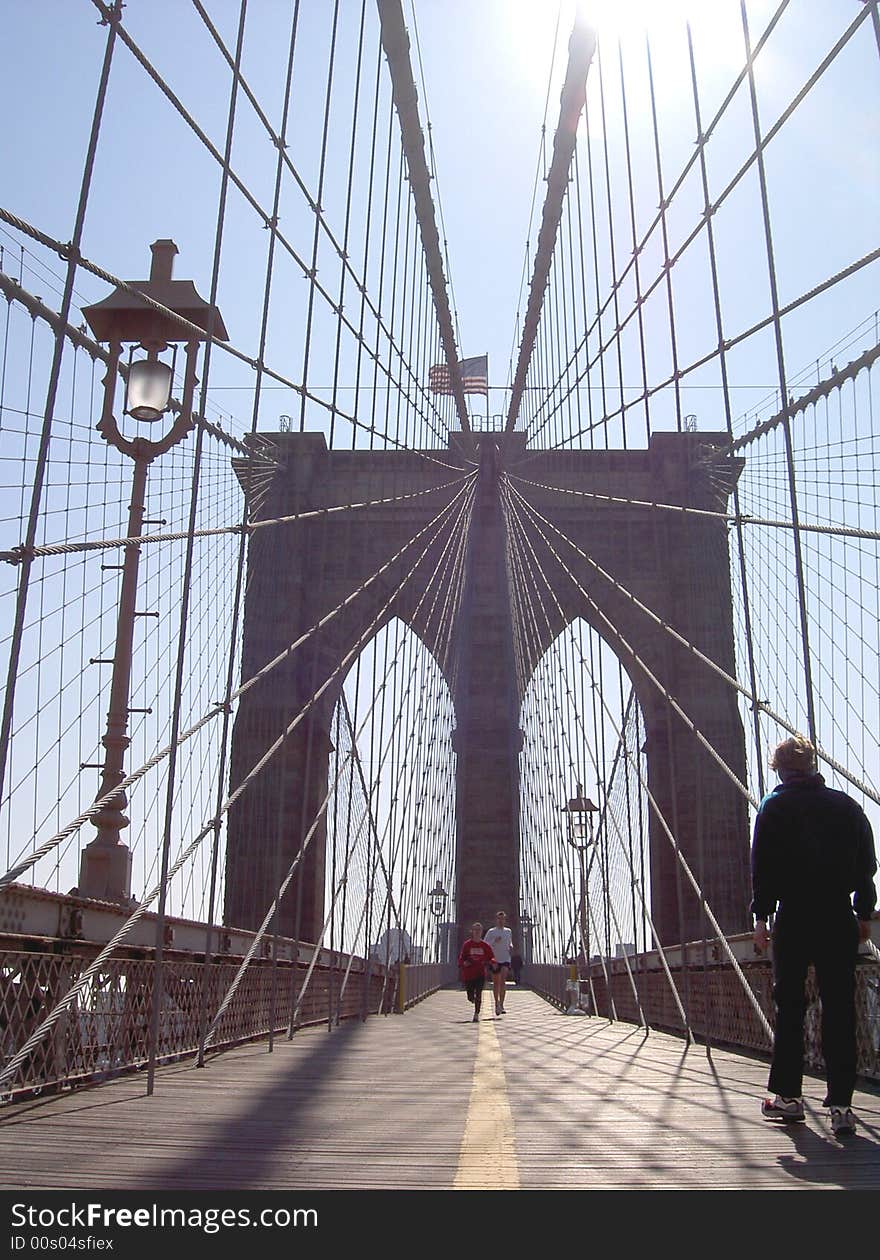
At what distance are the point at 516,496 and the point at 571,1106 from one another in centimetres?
1563

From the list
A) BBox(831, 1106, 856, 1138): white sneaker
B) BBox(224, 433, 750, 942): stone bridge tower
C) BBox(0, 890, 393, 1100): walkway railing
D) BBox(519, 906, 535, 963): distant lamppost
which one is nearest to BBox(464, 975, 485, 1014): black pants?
BBox(0, 890, 393, 1100): walkway railing

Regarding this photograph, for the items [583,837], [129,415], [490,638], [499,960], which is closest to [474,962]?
[499,960]

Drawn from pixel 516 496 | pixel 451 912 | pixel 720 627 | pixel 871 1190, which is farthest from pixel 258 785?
pixel 871 1190

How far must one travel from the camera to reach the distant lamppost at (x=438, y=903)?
18422 mm

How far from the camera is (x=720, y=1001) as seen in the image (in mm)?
5949

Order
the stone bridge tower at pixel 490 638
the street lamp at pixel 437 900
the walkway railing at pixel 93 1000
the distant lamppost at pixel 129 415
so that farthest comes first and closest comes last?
1. the stone bridge tower at pixel 490 638
2. the street lamp at pixel 437 900
3. the distant lamppost at pixel 129 415
4. the walkway railing at pixel 93 1000

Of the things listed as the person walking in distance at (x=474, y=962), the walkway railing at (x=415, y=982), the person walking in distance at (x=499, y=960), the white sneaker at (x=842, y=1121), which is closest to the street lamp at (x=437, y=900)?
the walkway railing at (x=415, y=982)

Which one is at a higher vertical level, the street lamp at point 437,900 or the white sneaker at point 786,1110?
the street lamp at point 437,900

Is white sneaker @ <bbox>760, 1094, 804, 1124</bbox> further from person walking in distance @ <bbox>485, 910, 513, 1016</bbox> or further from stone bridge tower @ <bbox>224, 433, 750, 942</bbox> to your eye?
stone bridge tower @ <bbox>224, 433, 750, 942</bbox>

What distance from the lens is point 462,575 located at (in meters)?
19.9

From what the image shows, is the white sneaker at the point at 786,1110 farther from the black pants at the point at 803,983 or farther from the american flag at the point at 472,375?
the american flag at the point at 472,375

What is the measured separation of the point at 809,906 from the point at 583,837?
32.9 feet

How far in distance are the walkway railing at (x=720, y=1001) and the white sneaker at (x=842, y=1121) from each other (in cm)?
113

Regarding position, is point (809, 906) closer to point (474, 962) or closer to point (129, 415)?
point (129, 415)
